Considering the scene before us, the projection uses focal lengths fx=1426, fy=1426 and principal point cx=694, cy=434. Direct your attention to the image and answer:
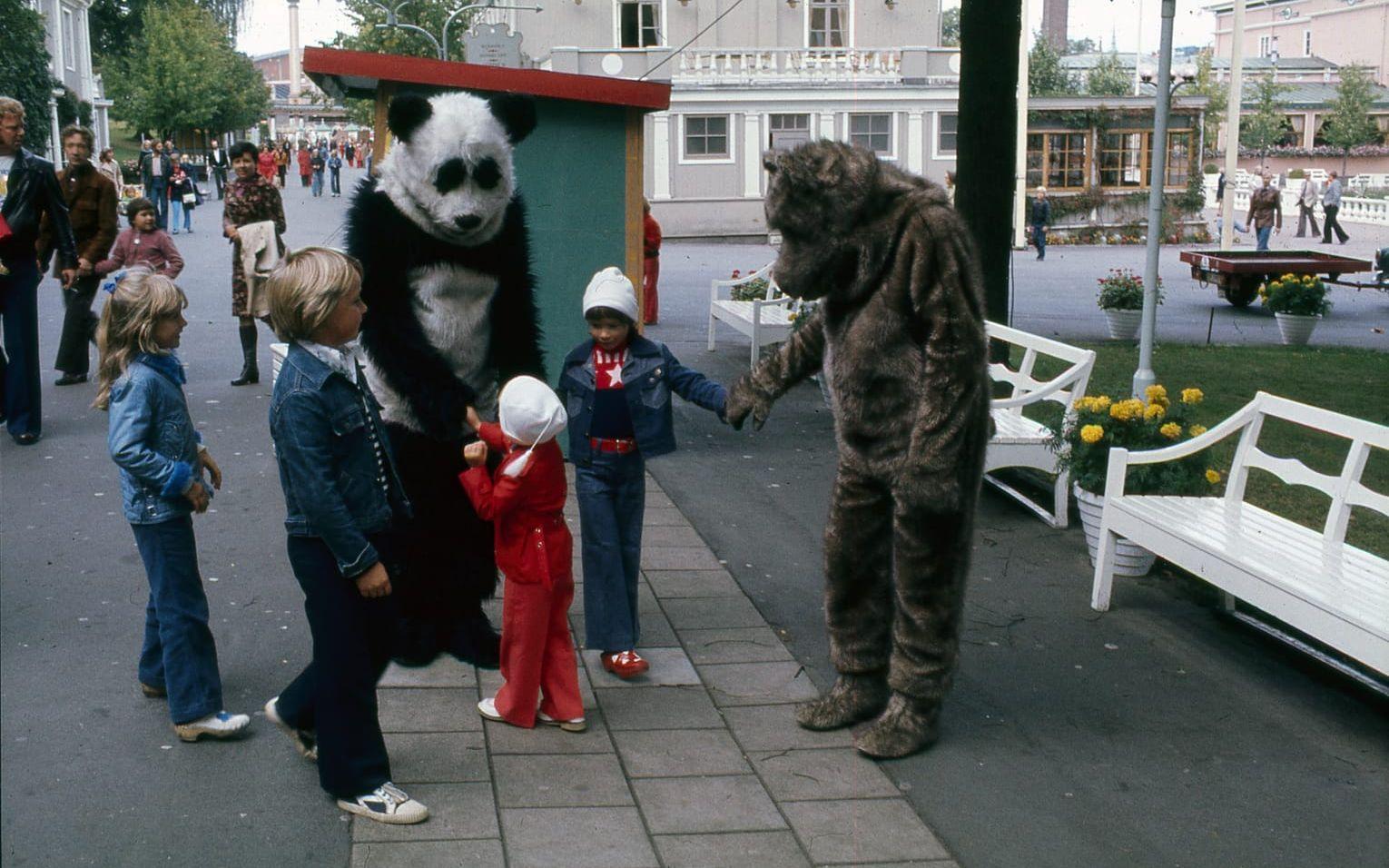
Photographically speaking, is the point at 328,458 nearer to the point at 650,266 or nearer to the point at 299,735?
the point at 299,735

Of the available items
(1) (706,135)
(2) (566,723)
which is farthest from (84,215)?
(1) (706,135)

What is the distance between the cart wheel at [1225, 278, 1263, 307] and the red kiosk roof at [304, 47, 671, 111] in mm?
14478

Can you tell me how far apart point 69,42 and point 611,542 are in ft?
196

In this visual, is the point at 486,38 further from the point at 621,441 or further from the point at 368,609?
the point at 368,609

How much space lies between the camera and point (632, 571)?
541cm

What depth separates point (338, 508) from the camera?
389cm

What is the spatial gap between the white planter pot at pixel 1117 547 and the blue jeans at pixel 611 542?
2.54 meters

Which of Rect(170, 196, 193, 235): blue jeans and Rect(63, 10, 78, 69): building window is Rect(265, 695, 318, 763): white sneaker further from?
Rect(63, 10, 78, 69): building window

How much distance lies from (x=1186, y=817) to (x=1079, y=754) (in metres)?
0.54

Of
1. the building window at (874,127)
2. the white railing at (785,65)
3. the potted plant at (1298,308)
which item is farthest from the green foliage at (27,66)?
the potted plant at (1298,308)

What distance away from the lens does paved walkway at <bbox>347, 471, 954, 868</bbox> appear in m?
4.03

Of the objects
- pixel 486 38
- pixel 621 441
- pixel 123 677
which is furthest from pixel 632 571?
pixel 486 38

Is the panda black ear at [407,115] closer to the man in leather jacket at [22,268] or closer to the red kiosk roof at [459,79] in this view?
the red kiosk roof at [459,79]

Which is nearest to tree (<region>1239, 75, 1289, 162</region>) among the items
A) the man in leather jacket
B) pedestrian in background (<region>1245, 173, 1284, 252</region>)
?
pedestrian in background (<region>1245, 173, 1284, 252</region>)
